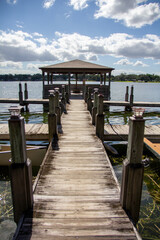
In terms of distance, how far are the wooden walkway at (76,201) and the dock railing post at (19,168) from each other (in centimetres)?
Answer: 25

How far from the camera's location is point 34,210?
328 centimetres

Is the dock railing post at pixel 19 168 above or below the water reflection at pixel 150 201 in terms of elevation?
above

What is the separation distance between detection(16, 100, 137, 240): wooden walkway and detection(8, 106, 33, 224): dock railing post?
0.81 feet

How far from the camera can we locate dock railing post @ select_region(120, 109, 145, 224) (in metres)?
3.00

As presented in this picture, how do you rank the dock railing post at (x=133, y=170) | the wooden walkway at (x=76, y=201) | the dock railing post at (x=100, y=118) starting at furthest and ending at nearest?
1. the dock railing post at (x=100, y=118)
2. the dock railing post at (x=133, y=170)
3. the wooden walkway at (x=76, y=201)

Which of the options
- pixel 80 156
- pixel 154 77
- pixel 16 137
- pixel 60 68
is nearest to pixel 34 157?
pixel 80 156

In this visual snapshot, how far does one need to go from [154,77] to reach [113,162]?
527ft

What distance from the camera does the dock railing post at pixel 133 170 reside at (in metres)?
3.00

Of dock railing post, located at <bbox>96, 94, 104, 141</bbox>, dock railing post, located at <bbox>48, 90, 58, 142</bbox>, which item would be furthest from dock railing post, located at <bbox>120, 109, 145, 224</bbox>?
dock railing post, located at <bbox>48, 90, 58, 142</bbox>

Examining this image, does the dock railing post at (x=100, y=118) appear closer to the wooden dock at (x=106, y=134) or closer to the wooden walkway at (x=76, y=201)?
the wooden walkway at (x=76, y=201)

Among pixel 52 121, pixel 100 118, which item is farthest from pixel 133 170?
pixel 52 121

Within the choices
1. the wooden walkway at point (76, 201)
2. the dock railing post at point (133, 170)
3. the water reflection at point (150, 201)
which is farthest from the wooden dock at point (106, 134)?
the dock railing post at point (133, 170)

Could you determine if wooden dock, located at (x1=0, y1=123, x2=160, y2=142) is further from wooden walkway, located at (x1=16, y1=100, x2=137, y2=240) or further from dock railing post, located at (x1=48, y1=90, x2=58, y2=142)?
wooden walkway, located at (x1=16, y1=100, x2=137, y2=240)

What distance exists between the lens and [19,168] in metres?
3.05
